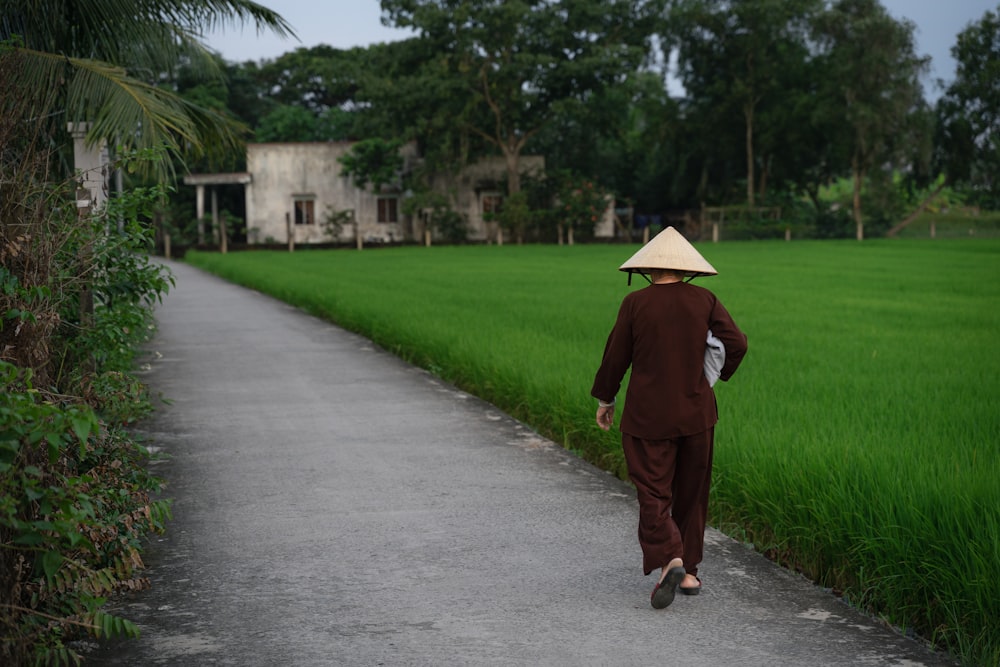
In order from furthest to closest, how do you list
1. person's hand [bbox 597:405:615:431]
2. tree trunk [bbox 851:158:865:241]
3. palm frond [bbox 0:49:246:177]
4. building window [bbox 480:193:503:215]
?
1. tree trunk [bbox 851:158:865:241]
2. building window [bbox 480:193:503:215]
3. palm frond [bbox 0:49:246:177]
4. person's hand [bbox 597:405:615:431]

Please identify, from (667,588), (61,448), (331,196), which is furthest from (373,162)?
(61,448)

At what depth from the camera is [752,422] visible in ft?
24.6

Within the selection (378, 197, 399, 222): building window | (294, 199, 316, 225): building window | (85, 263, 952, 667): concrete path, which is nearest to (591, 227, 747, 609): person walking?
(85, 263, 952, 667): concrete path

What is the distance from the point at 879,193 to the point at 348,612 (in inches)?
2094

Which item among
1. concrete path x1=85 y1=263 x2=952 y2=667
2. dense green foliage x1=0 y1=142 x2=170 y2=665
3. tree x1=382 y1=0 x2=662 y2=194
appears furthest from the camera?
tree x1=382 y1=0 x2=662 y2=194

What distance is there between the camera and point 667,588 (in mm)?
4574

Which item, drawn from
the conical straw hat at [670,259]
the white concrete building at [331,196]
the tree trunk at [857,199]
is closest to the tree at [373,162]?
the white concrete building at [331,196]

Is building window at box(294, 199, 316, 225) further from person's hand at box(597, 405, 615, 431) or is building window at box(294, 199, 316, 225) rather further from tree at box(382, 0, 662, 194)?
person's hand at box(597, 405, 615, 431)

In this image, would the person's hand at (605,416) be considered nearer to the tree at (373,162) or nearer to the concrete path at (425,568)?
the concrete path at (425,568)

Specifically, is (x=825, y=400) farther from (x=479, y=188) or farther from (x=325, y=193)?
(x=479, y=188)

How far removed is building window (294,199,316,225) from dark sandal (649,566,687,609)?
44.4 m

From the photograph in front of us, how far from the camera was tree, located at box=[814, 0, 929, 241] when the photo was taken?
50.8 meters

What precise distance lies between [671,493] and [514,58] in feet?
143

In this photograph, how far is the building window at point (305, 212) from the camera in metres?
47.9
